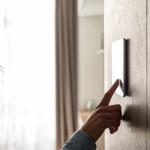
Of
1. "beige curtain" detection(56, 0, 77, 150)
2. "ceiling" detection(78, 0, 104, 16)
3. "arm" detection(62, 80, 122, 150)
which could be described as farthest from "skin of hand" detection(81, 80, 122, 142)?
"beige curtain" detection(56, 0, 77, 150)

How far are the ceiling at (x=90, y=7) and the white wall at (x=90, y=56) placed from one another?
0.12 m

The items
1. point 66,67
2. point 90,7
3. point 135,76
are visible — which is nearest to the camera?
point 135,76

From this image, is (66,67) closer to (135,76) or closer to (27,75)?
(27,75)

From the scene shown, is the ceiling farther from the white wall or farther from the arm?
the arm

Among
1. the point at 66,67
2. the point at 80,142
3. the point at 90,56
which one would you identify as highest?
the point at 90,56

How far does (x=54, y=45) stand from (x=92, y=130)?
2.17 meters

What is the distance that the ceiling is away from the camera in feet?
6.84

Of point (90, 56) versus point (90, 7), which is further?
point (90, 56)

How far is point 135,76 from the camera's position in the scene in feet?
1.19

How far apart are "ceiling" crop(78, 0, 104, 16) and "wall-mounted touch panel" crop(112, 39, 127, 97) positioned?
164 cm

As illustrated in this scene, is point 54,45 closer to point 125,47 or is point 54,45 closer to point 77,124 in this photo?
point 77,124

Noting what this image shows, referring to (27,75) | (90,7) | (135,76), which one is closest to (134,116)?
(135,76)

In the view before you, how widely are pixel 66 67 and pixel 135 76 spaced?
214 centimetres

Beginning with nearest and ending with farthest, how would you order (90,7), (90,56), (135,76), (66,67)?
(135,76) → (90,7) → (66,67) → (90,56)
